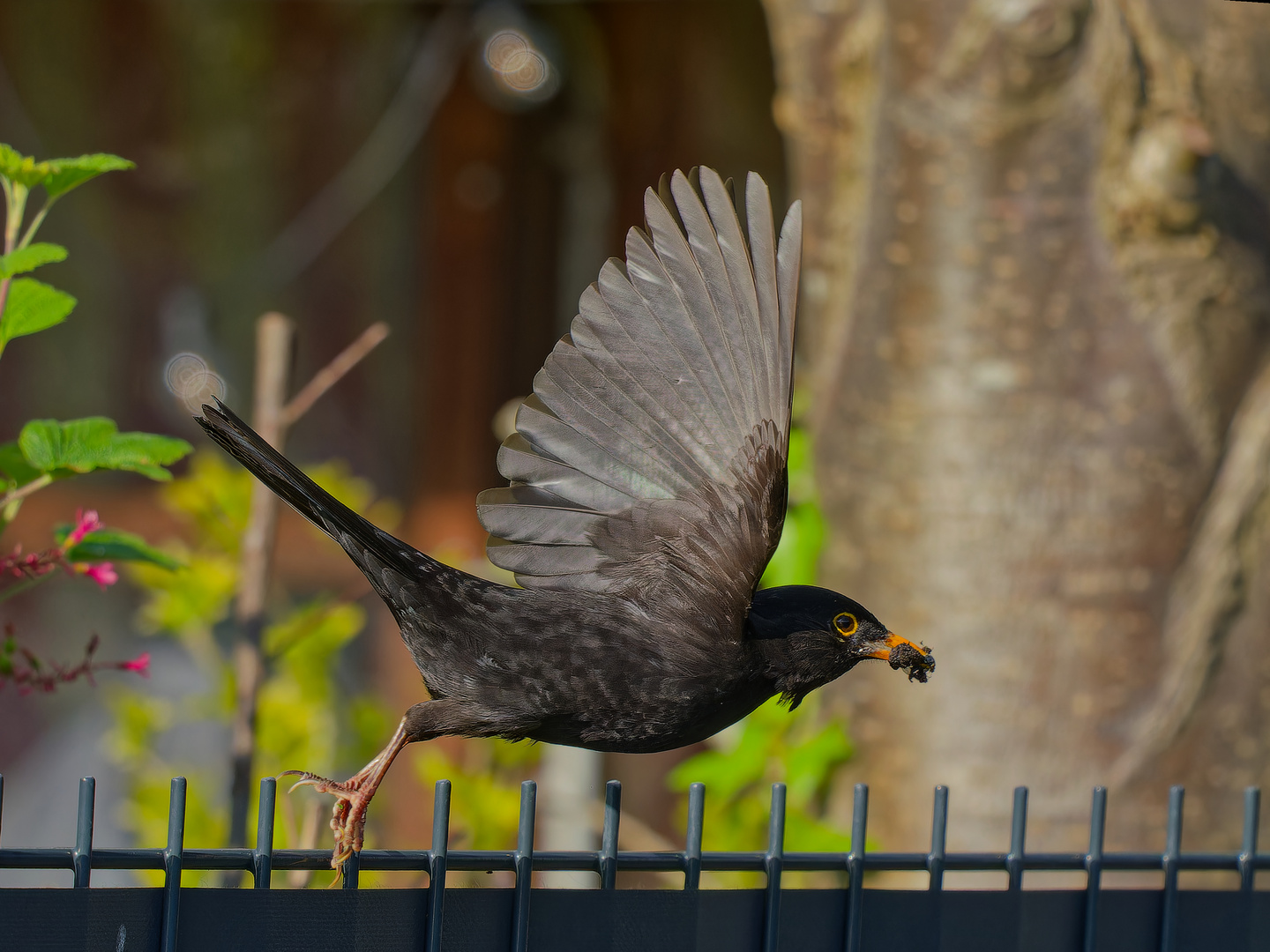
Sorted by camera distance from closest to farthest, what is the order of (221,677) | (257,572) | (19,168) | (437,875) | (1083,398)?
(437,875) < (19,168) < (257,572) < (1083,398) < (221,677)

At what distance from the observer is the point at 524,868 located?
153 cm

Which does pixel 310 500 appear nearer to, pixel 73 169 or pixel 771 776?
pixel 73 169

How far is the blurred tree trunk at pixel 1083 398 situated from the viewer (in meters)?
3.24

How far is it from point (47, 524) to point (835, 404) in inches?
112

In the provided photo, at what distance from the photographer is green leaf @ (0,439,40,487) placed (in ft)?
5.59

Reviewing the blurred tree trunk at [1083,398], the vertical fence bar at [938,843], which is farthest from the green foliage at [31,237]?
the blurred tree trunk at [1083,398]

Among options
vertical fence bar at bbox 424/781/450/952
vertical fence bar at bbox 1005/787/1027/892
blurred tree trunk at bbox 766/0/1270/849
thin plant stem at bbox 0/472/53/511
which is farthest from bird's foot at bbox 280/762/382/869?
blurred tree trunk at bbox 766/0/1270/849

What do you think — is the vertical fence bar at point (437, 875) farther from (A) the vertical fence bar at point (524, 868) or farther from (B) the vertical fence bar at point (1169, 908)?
(B) the vertical fence bar at point (1169, 908)

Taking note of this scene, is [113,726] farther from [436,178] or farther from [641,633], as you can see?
[641,633]

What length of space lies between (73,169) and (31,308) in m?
0.18

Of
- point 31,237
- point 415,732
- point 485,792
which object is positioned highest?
point 31,237

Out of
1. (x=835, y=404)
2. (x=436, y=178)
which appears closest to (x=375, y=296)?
(x=436, y=178)

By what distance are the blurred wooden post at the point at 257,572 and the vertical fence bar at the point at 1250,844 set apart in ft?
5.45

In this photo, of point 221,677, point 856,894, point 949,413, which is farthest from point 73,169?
point 949,413
